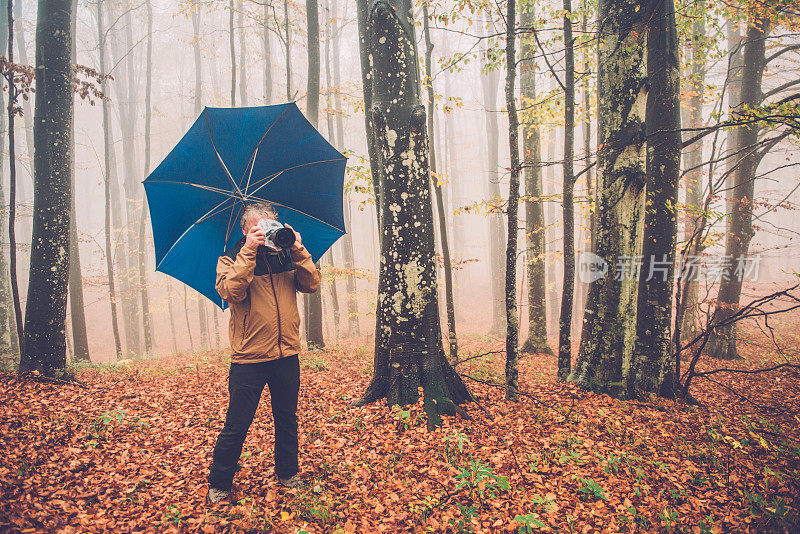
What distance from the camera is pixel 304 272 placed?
9.61ft

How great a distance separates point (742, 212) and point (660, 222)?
16.4 feet

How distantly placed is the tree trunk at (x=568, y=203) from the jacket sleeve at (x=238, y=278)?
4423 millimetres

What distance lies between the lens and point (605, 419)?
436 cm

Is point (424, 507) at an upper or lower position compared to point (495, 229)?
lower

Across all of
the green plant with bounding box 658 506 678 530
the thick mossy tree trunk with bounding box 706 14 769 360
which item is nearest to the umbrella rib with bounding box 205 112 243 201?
the green plant with bounding box 658 506 678 530

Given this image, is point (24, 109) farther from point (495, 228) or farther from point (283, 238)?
point (495, 228)

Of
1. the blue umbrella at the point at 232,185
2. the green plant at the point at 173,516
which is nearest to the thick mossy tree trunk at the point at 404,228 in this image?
the blue umbrella at the point at 232,185

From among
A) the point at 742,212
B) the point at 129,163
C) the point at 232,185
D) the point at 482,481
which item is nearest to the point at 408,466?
the point at 482,481

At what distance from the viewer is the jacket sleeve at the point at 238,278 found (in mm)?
2629

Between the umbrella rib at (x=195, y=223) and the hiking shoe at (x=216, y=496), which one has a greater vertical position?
the umbrella rib at (x=195, y=223)

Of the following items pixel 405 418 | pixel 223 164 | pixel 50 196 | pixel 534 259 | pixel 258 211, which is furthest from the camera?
pixel 534 259

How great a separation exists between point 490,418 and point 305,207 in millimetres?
3086

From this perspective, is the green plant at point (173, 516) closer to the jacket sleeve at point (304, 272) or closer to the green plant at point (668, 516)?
the jacket sleeve at point (304, 272)

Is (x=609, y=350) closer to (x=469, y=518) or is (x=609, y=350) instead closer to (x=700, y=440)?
(x=700, y=440)
